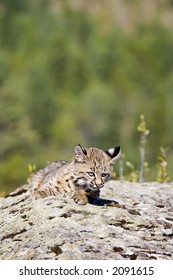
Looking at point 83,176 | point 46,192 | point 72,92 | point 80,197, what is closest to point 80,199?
→ point 80,197

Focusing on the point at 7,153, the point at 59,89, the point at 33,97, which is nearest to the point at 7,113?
the point at 7,153

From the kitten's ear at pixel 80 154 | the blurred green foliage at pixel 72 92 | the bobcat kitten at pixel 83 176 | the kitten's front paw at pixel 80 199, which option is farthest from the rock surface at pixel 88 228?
the blurred green foliage at pixel 72 92

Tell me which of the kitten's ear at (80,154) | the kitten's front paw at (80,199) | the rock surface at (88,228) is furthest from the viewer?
the kitten's ear at (80,154)

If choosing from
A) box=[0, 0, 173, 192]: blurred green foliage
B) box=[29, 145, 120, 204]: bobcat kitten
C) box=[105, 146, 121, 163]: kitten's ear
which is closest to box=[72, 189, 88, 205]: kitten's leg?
box=[29, 145, 120, 204]: bobcat kitten

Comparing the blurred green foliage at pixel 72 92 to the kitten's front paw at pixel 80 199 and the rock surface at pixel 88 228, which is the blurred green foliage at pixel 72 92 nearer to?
the rock surface at pixel 88 228

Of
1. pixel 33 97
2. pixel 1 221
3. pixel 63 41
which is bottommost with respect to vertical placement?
pixel 1 221

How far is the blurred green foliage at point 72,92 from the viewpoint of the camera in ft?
338

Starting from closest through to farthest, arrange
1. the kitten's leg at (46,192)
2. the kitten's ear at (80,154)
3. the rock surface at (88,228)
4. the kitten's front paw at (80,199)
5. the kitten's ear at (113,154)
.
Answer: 1. the rock surface at (88,228)
2. the kitten's front paw at (80,199)
3. the kitten's ear at (80,154)
4. the kitten's ear at (113,154)
5. the kitten's leg at (46,192)

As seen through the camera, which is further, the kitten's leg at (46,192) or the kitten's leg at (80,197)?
the kitten's leg at (46,192)

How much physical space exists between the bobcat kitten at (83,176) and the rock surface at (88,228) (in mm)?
271

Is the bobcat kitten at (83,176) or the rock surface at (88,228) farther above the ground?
the bobcat kitten at (83,176)
